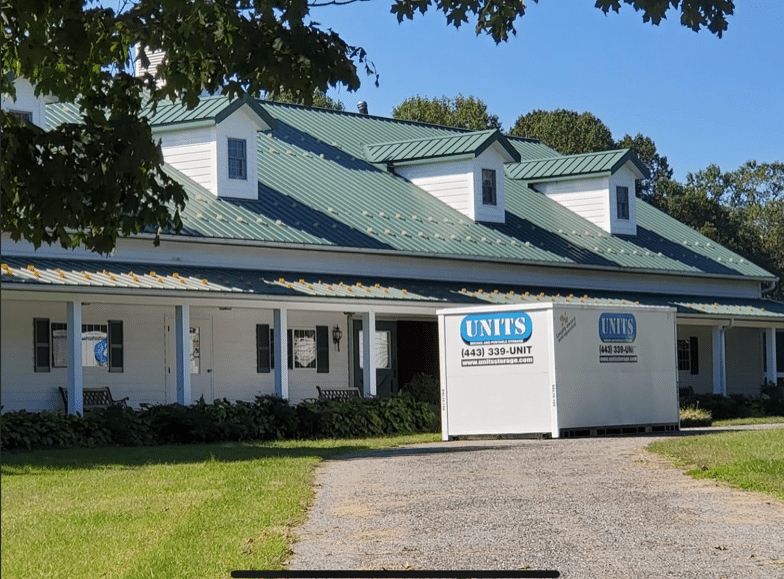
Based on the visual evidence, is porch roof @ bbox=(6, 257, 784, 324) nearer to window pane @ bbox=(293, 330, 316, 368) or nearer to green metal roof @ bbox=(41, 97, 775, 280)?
green metal roof @ bbox=(41, 97, 775, 280)

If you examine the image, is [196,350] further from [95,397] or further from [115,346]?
[95,397]

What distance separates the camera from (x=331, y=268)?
2900cm

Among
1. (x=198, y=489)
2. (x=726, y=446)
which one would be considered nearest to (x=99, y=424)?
(x=198, y=489)

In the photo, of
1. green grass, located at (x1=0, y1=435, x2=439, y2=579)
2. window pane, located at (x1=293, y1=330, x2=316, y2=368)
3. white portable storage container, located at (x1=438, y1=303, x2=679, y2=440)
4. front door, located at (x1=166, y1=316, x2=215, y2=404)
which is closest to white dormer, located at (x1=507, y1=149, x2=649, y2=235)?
window pane, located at (x1=293, y1=330, x2=316, y2=368)

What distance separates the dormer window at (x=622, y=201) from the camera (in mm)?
37625

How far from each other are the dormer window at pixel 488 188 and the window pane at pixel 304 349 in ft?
21.4

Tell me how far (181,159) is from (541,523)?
64.3 ft

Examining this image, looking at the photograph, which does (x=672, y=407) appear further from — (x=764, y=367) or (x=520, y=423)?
(x=764, y=367)

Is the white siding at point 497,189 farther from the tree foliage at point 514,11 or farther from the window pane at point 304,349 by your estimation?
the tree foliage at point 514,11

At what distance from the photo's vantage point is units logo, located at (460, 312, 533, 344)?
2295 cm

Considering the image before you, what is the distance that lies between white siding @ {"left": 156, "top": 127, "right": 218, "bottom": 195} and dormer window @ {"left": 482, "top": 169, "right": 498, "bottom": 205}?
27.1 feet

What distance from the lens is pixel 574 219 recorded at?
37.4 metres

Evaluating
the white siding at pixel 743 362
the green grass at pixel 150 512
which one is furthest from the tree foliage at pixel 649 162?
the green grass at pixel 150 512

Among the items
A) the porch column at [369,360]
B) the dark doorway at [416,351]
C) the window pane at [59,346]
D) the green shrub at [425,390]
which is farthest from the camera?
the dark doorway at [416,351]
